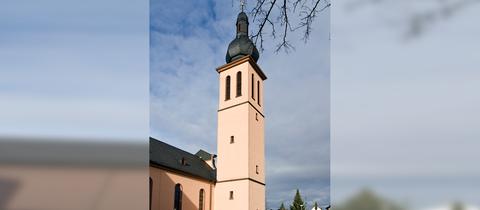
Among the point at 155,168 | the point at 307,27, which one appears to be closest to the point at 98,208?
the point at 307,27

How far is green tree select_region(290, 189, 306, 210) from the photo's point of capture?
183 centimetres

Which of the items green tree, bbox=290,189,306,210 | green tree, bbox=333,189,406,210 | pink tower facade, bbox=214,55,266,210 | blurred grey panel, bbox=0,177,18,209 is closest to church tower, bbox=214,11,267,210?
pink tower facade, bbox=214,55,266,210

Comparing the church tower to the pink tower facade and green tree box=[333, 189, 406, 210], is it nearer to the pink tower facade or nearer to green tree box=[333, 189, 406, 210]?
the pink tower facade

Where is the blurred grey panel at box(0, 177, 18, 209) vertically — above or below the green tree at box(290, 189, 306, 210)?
below

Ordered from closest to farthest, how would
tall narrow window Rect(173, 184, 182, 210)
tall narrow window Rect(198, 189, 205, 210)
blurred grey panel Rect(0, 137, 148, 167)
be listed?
blurred grey panel Rect(0, 137, 148, 167) → tall narrow window Rect(173, 184, 182, 210) → tall narrow window Rect(198, 189, 205, 210)

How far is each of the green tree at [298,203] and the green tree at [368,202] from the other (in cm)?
77

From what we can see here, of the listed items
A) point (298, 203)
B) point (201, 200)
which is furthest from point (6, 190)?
point (201, 200)

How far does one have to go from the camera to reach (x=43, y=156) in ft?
18.2

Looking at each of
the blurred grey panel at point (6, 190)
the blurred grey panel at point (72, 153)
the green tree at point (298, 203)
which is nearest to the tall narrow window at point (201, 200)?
the blurred grey panel at point (72, 153)

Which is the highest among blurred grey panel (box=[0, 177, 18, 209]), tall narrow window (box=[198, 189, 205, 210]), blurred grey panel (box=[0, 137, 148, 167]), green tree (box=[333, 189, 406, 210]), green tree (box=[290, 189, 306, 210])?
blurred grey panel (box=[0, 137, 148, 167])

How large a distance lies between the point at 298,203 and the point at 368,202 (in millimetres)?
936

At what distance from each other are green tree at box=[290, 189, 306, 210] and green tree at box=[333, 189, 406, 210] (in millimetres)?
766

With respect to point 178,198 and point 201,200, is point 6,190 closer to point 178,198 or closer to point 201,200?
point 178,198

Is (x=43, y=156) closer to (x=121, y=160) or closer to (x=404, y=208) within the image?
(x=121, y=160)
